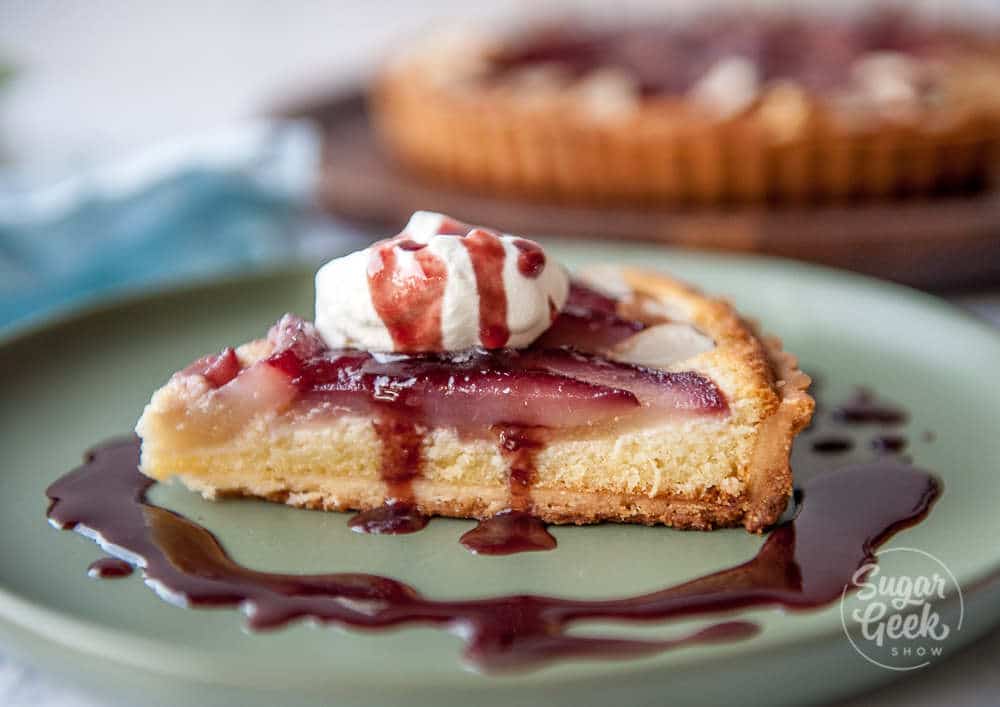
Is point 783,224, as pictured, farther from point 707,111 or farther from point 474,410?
point 474,410

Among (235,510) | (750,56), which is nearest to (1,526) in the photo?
(235,510)

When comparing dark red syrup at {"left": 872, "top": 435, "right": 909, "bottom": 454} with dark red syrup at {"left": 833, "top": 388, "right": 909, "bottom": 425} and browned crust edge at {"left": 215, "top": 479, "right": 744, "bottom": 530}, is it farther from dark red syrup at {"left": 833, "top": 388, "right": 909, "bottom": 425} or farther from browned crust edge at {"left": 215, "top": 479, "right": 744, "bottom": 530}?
browned crust edge at {"left": 215, "top": 479, "right": 744, "bottom": 530}

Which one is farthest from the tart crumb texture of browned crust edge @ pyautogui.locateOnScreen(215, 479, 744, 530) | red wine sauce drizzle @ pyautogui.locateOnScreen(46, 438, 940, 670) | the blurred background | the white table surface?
the white table surface

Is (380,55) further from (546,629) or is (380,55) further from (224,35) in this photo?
(546,629)

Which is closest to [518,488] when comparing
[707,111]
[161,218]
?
[707,111]

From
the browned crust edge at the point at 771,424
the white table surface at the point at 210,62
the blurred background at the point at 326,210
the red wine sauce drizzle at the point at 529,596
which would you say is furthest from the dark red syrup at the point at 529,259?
the white table surface at the point at 210,62

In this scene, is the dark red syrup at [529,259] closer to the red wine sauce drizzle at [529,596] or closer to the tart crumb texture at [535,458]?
the tart crumb texture at [535,458]

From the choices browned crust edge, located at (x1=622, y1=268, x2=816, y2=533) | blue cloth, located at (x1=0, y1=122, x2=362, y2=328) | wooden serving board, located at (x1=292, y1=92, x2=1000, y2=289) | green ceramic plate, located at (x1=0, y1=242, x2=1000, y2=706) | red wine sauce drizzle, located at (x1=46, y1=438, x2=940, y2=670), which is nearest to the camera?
green ceramic plate, located at (x1=0, y1=242, x2=1000, y2=706)
